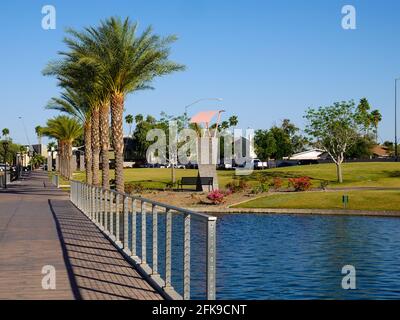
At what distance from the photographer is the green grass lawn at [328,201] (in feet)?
125

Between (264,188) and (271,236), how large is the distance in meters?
20.0

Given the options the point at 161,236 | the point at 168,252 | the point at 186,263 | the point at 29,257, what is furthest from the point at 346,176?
the point at 186,263

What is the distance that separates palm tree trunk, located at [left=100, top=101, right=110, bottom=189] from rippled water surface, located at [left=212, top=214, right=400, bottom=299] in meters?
12.4

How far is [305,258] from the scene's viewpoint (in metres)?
19.1

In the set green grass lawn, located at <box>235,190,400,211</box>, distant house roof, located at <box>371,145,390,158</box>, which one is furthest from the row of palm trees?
distant house roof, located at <box>371,145,390,158</box>

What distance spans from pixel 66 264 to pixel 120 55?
82.9 ft

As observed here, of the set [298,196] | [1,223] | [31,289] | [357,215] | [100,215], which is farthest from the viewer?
[298,196]

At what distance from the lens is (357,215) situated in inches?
1409

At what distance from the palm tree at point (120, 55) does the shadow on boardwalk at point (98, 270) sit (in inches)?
727

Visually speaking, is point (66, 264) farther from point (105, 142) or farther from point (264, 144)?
point (264, 144)

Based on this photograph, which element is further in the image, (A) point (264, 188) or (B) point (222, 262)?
(A) point (264, 188)

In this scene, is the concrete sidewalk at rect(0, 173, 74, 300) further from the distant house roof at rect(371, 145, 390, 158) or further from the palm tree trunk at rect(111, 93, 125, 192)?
the distant house roof at rect(371, 145, 390, 158)
